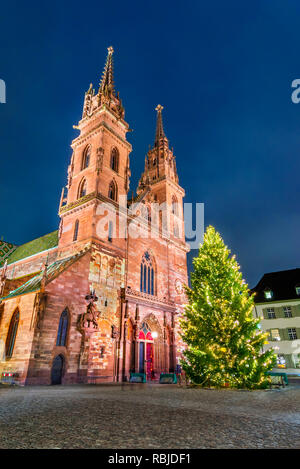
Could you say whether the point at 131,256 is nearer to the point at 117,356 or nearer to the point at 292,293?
the point at 117,356

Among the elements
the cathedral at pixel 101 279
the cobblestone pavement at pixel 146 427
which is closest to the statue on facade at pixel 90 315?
the cathedral at pixel 101 279

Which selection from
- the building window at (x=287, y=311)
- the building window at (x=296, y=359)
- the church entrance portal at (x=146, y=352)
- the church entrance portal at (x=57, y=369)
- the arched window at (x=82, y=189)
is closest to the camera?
the church entrance portal at (x=57, y=369)

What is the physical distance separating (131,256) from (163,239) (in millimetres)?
6521

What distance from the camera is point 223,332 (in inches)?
506

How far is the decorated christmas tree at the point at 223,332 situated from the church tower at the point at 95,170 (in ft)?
A: 35.8

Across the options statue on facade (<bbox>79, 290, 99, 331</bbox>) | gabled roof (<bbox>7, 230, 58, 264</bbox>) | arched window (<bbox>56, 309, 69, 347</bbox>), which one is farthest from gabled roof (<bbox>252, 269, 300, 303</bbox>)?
gabled roof (<bbox>7, 230, 58, 264</bbox>)

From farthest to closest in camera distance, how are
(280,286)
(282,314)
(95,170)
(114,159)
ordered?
(280,286) < (282,314) < (114,159) < (95,170)

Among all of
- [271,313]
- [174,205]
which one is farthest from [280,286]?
[174,205]

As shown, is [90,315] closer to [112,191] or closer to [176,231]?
[112,191]

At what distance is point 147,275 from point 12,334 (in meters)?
12.9

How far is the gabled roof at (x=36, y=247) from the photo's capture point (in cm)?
3100

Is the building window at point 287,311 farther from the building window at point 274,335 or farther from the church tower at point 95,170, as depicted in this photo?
the church tower at point 95,170

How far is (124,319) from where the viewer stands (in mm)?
21766

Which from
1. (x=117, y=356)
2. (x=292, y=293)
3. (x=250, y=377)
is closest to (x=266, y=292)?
(x=292, y=293)
